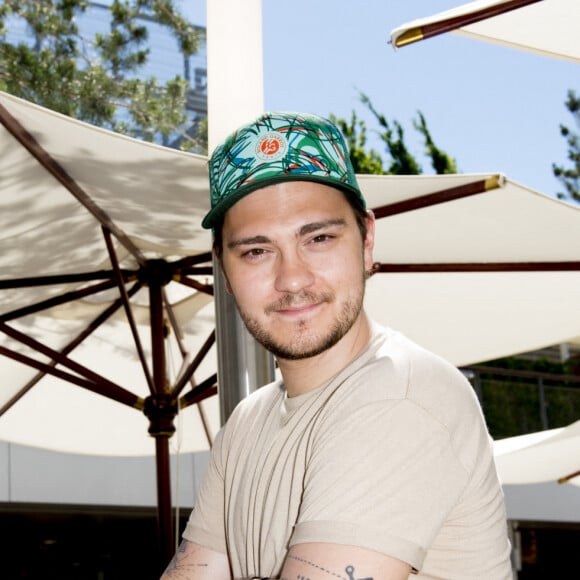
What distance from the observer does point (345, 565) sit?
1.18 meters

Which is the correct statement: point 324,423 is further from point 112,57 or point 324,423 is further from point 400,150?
point 400,150

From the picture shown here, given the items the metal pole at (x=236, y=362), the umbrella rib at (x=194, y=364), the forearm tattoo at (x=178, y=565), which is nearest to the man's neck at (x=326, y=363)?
the forearm tattoo at (x=178, y=565)

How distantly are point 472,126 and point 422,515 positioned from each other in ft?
106

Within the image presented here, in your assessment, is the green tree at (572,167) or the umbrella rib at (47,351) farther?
the green tree at (572,167)

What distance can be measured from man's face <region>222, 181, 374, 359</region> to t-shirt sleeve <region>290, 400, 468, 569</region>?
258 millimetres

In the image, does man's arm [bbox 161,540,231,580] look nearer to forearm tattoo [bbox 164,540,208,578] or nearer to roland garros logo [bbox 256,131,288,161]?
forearm tattoo [bbox 164,540,208,578]

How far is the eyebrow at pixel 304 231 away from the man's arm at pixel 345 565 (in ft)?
1.62

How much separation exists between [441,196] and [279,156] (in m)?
2.01

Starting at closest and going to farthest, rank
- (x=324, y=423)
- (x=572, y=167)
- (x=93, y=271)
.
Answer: (x=324, y=423)
(x=93, y=271)
(x=572, y=167)

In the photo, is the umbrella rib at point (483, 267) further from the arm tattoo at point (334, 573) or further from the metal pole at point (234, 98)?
the arm tattoo at point (334, 573)

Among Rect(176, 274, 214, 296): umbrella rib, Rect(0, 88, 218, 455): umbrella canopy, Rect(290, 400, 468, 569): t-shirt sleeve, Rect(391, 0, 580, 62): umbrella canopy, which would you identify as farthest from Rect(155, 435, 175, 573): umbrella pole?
Rect(290, 400, 468, 569): t-shirt sleeve

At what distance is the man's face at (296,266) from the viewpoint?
151 centimetres

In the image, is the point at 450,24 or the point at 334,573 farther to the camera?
the point at 450,24

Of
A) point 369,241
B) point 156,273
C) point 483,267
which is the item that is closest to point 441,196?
point 483,267
